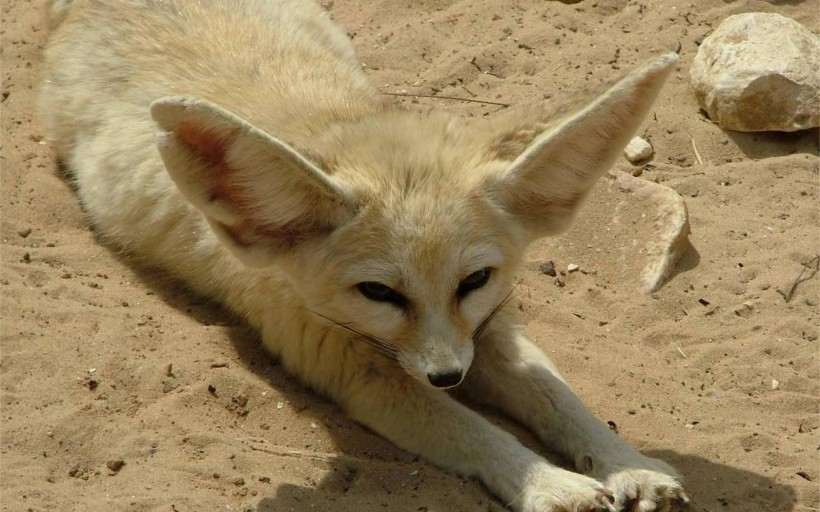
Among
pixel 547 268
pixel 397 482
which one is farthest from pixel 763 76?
pixel 397 482

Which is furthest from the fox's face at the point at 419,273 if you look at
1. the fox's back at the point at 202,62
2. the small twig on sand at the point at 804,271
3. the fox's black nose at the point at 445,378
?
the small twig on sand at the point at 804,271

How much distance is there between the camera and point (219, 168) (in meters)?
4.27

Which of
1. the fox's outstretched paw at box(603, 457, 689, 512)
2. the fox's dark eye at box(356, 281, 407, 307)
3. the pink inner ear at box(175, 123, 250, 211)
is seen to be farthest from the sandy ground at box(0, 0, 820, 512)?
the pink inner ear at box(175, 123, 250, 211)

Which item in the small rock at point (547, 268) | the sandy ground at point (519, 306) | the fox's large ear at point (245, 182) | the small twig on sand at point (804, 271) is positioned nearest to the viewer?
the fox's large ear at point (245, 182)

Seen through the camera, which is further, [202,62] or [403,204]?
[202,62]

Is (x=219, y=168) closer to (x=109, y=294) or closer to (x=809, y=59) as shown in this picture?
(x=109, y=294)

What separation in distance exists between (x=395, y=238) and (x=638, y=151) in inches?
122

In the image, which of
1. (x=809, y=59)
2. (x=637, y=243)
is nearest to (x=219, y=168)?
(x=637, y=243)

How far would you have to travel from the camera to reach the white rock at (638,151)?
698 centimetres

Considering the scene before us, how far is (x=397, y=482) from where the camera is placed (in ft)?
14.9

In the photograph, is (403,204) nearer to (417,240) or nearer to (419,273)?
(417,240)

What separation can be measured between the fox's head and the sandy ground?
0.68 m

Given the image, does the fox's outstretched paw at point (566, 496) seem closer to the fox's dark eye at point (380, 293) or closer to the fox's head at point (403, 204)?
the fox's head at point (403, 204)

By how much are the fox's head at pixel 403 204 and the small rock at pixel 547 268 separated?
1544mm
